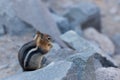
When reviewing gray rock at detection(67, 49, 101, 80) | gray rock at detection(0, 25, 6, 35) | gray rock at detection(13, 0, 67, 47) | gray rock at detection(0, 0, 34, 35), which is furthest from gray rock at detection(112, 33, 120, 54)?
gray rock at detection(67, 49, 101, 80)

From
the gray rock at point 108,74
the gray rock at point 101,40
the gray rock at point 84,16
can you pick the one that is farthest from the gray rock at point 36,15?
the gray rock at point 108,74

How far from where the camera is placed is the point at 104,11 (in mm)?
10102

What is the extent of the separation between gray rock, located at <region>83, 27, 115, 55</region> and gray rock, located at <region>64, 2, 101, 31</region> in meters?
0.40

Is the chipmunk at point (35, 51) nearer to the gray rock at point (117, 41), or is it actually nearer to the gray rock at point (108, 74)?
the gray rock at point (108, 74)

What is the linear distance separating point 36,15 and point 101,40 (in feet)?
5.38

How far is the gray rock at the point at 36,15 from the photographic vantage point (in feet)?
21.5

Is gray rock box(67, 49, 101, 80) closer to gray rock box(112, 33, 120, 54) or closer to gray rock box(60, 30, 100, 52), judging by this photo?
gray rock box(60, 30, 100, 52)

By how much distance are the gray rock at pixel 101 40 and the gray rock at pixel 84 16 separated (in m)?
0.40

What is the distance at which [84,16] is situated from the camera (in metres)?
8.91

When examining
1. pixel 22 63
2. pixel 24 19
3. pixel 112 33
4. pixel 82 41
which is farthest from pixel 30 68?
pixel 112 33

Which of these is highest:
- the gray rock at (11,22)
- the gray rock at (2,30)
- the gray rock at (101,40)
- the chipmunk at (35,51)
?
the gray rock at (101,40)

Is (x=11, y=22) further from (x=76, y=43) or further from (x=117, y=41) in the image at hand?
(x=117, y=41)

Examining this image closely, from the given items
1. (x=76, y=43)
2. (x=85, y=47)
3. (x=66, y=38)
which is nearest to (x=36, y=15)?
(x=66, y=38)

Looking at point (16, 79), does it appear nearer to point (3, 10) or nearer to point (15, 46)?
point (15, 46)
